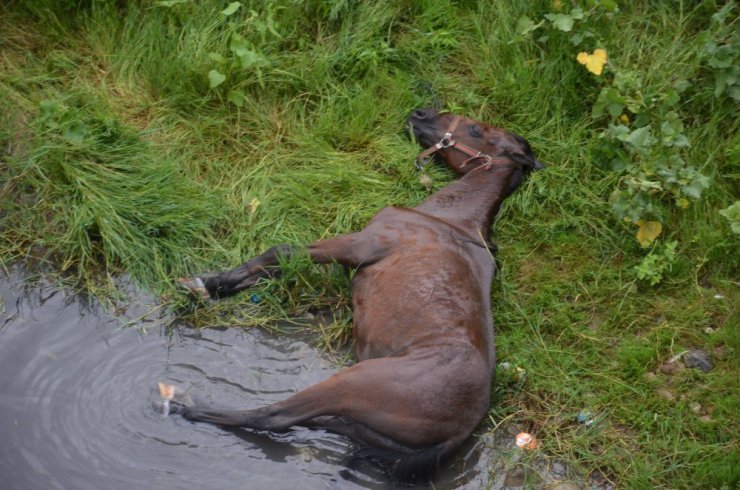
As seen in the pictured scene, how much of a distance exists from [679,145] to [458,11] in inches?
72.8

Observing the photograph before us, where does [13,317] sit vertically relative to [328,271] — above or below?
above

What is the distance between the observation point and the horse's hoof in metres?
4.81

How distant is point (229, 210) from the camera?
523cm

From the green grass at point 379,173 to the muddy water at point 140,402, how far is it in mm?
225

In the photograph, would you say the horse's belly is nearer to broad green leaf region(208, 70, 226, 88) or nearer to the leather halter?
the leather halter

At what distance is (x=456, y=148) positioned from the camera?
17.9 ft

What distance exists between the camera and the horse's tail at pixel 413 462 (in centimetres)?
408

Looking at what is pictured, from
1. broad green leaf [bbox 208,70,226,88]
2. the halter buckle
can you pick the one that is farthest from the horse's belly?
broad green leaf [bbox 208,70,226,88]

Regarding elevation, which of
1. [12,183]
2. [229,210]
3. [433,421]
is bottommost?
[433,421]

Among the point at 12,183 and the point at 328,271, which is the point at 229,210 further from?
the point at 12,183

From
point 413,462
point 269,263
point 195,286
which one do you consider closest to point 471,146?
point 269,263

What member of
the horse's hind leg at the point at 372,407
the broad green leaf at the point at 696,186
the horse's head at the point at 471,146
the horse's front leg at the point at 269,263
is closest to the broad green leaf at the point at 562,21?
the horse's head at the point at 471,146

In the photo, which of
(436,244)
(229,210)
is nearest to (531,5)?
(436,244)

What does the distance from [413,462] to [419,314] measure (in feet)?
2.48
